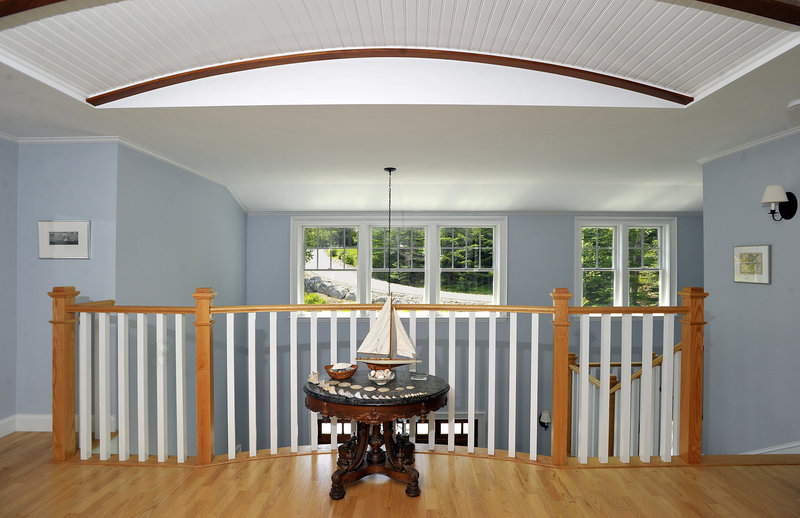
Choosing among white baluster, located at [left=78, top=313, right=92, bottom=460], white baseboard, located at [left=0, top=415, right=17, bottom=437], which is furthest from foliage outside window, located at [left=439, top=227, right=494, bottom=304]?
white baseboard, located at [left=0, top=415, right=17, bottom=437]

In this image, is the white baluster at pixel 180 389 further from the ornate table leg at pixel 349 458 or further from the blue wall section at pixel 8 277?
the blue wall section at pixel 8 277

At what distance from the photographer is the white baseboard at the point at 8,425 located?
3.82 metres

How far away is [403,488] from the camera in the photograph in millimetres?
2814

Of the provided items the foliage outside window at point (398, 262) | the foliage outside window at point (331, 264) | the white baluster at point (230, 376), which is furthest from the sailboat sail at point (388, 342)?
the foliage outside window at point (331, 264)

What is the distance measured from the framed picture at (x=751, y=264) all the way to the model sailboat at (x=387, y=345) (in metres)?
3.17

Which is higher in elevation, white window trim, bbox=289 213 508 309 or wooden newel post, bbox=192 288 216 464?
white window trim, bbox=289 213 508 309

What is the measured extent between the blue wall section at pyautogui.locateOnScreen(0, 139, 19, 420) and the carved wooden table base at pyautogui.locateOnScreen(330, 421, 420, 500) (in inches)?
115

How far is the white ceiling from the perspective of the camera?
7.80 feet

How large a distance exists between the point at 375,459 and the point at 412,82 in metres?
2.25

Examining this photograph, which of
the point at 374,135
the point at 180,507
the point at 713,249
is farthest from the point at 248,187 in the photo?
the point at 713,249

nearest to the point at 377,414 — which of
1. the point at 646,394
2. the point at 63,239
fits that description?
the point at 646,394

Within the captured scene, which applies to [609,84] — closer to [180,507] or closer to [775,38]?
[775,38]

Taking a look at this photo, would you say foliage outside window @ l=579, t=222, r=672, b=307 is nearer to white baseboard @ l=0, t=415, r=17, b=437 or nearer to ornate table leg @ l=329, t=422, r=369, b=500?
ornate table leg @ l=329, t=422, r=369, b=500

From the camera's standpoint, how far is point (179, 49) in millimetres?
2715
